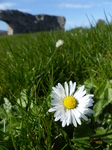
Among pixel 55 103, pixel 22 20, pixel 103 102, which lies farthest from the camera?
pixel 22 20

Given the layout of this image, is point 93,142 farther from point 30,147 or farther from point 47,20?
point 47,20

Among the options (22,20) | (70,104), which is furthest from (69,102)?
(22,20)

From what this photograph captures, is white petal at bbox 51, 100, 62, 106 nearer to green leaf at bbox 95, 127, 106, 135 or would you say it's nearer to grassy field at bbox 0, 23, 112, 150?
grassy field at bbox 0, 23, 112, 150

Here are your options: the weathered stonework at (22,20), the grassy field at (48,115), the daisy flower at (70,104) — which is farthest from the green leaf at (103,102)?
the weathered stonework at (22,20)

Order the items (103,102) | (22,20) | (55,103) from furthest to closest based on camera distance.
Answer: (22,20), (103,102), (55,103)

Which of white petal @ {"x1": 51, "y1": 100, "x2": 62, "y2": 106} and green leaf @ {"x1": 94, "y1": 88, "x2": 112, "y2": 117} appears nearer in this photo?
white petal @ {"x1": 51, "y1": 100, "x2": 62, "y2": 106}

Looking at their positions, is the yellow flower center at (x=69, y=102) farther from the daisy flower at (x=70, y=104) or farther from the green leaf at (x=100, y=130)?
the green leaf at (x=100, y=130)

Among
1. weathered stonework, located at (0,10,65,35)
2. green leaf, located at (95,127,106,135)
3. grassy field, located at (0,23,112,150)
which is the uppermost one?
weathered stonework, located at (0,10,65,35)

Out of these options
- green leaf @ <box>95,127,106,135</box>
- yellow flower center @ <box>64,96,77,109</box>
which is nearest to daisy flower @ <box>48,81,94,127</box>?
yellow flower center @ <box>64,96,77,109</box>

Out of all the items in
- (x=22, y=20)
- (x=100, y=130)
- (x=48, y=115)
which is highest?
(x=22, y=20)

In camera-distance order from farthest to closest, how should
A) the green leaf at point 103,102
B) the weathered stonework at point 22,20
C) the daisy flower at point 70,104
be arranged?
the weathered stonework at point 22,20, the green leaf at point 103,102, the daisy flower at point 70,104

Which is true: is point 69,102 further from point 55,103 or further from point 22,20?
point 22,20
